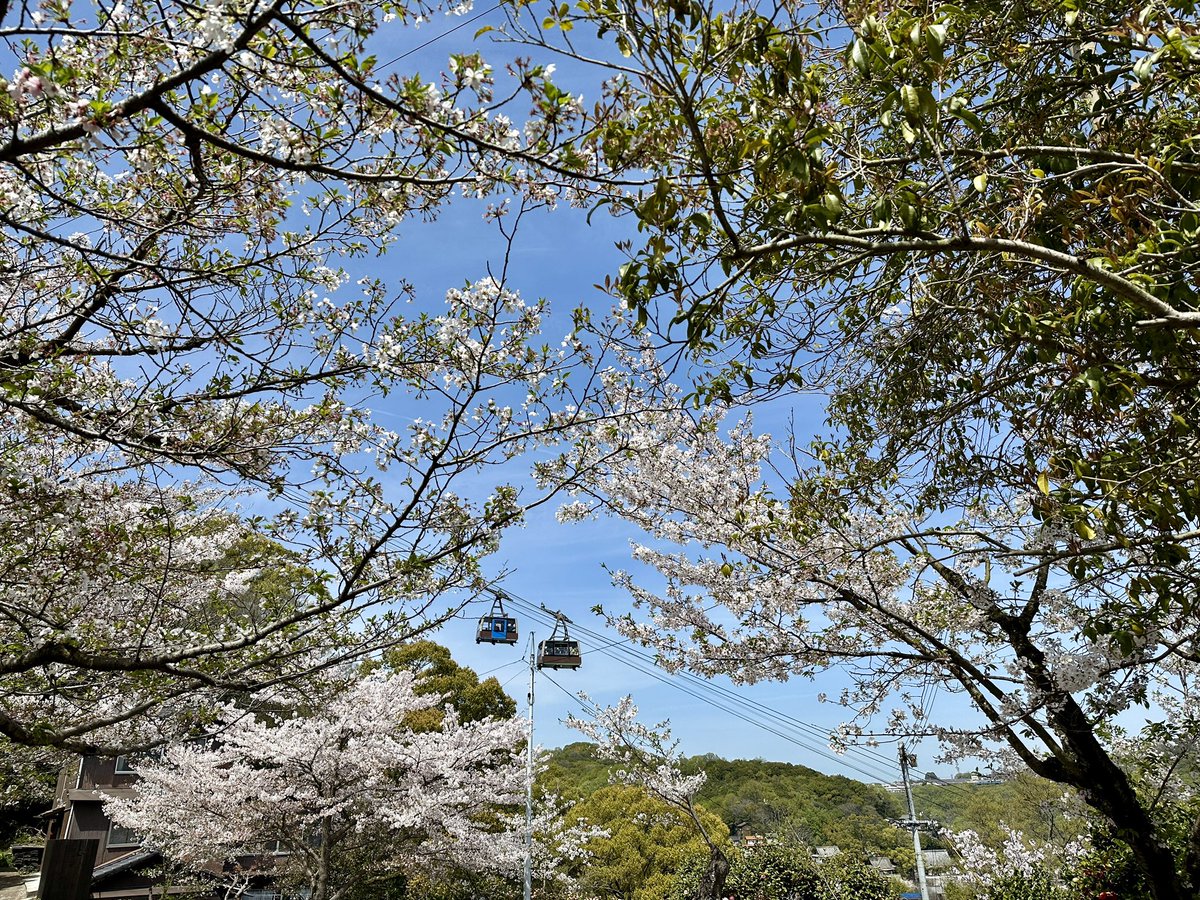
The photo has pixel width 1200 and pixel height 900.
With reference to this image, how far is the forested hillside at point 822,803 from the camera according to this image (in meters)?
22.6

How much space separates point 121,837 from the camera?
58.0 ft

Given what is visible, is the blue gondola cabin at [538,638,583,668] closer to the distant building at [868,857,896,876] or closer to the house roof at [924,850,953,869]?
the distant building at [868,857,896,876]

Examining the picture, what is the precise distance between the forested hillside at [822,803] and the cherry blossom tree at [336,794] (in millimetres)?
6517

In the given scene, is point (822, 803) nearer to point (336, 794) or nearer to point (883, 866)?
point (883, 866)

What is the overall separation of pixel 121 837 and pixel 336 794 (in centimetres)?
1237

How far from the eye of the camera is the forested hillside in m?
22.6

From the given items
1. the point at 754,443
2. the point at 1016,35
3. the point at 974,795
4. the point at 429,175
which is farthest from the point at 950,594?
the point at 974,795

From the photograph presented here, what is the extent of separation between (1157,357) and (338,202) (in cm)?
336

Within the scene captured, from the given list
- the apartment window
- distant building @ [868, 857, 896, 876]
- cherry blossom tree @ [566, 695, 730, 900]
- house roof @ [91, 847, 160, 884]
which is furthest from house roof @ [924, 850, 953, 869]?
the apartment window

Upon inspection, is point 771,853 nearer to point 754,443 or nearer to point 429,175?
point 754,443

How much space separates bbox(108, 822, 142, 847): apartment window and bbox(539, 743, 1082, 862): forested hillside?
439 inches

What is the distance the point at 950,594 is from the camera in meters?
4.83

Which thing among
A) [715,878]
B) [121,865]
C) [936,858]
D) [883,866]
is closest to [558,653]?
[715,878]

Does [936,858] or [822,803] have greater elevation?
[822,803]
